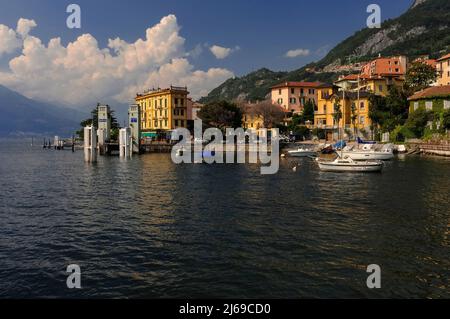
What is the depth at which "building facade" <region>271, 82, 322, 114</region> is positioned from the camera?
151000mm

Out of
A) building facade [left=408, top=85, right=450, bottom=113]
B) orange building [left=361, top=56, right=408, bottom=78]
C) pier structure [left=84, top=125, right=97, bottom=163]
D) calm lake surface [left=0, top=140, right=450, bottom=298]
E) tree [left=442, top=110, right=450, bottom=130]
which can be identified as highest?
orange building [left=361, top=56, right=408, bottom=78]

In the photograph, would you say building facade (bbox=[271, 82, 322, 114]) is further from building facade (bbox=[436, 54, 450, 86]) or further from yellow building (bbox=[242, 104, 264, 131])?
building facade (bbox=[436, 54, 450, 86])

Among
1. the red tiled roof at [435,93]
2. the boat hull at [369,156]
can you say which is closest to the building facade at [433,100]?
the red tiled roof at [435,93]

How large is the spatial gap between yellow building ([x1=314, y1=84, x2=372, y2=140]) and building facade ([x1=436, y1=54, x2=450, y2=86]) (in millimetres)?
25933

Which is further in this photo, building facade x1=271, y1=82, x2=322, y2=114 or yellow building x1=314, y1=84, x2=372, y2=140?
building facade x1=271, y1=82, x2=322, y2=114

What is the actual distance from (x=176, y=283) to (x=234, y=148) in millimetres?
75651

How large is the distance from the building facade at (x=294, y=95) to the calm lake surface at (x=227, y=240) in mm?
114076

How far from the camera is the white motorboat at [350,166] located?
5150 centimetres

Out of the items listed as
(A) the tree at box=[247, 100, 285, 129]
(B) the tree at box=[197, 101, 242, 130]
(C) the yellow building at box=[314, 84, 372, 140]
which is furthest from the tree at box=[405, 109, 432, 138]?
(A) the tree at box=[247, 100, 285, 129]

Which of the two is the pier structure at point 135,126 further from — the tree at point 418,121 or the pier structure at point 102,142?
the tree at point 418,121

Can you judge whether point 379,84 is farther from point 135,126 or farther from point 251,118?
point 135,126

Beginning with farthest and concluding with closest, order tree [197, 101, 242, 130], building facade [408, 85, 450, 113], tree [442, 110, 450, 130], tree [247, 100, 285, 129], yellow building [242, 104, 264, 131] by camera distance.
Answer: yellow building [242, 104, 264, 131] → tree [247, 100, 285, 129] → tree [197, 101, 242, 130] → building facade [408, 85, 450, 113] → tree [442, 110, 450, 130]
